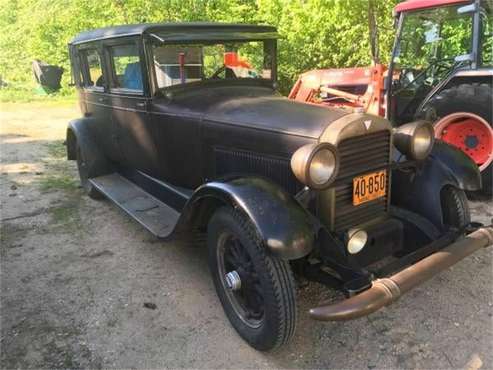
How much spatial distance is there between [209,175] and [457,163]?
67.0 inches

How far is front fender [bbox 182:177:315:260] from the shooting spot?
2.21 meters

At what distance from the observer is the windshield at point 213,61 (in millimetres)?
3588

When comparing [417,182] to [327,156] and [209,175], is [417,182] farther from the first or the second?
[209,175]

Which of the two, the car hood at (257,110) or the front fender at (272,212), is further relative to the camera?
the car hood at (257,110)

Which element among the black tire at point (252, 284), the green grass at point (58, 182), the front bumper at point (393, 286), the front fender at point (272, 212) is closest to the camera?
the front bumper at point (393, 286)

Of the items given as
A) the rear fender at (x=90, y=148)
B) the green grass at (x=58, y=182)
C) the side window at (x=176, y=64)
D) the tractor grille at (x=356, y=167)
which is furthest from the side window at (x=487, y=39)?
the green grass at (x=58, y=182)

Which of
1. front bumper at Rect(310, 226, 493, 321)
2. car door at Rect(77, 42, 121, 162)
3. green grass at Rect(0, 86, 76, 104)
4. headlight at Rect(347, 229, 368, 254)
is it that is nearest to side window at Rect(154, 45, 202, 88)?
car door at Rect(77, 42, 121, 162)

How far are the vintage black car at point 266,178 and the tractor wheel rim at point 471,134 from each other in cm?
178

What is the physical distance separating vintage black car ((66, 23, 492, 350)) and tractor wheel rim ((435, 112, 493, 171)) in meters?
1.78

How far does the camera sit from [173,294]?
10.3 ft

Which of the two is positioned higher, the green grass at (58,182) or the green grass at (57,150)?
the green grass at (58,182)

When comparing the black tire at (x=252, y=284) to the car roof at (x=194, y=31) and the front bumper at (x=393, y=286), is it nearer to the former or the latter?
the front bumper at (x=393, y=286)

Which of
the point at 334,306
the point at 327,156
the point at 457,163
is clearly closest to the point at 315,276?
the point at 334,306

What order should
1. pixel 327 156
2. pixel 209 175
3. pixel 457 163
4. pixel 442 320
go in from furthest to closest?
pixel 209 175
pixel 457 163
pixel 442 320
pixel 327 156
